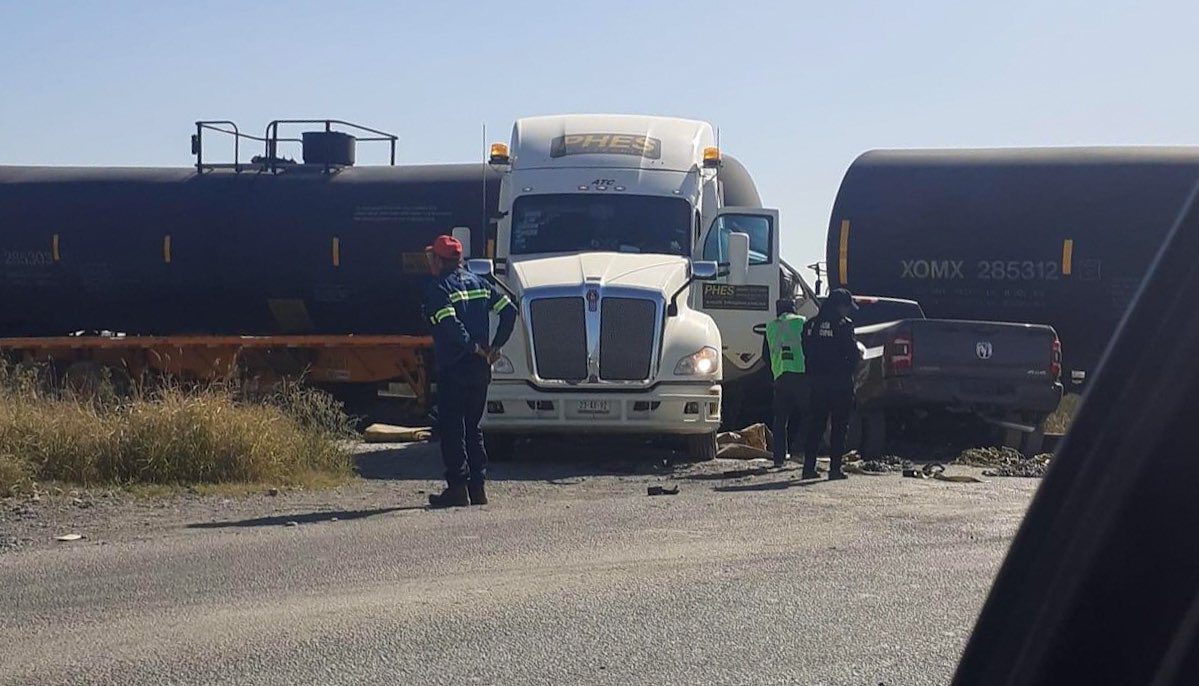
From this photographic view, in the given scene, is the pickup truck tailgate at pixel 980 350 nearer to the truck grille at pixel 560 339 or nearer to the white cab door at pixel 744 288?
the white cab door at pixel 744 288

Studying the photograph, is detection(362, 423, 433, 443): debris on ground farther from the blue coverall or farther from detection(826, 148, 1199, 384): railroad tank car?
the blue coverall

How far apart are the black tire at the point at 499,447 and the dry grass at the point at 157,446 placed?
5.61 feet

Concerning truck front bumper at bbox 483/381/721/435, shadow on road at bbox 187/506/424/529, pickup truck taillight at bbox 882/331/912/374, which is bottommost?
shadow on road at bbox 187/506/424/529

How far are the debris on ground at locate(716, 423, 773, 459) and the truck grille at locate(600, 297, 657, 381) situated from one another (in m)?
1.48

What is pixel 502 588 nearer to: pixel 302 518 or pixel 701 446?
pixel 302 518

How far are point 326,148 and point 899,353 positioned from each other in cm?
942

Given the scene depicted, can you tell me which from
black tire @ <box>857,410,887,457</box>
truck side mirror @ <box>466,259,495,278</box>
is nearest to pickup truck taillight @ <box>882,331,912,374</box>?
black tire @ <box>857,410,887,457</box>

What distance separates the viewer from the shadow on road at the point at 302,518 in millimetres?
9414

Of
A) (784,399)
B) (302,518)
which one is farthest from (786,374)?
(302,518)

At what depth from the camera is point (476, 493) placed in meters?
10.3

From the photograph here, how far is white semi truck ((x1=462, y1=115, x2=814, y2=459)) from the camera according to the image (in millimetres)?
13070

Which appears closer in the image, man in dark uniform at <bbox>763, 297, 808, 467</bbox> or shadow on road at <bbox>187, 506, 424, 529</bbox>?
shadow on road at <bbox>187, 506, 424, 529</bbox>

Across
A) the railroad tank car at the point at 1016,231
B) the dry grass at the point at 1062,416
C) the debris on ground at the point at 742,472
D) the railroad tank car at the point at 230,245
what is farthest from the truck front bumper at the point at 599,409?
the dry grass at the point at 1062,416

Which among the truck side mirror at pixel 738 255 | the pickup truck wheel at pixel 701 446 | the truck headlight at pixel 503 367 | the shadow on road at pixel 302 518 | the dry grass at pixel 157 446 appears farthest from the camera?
the truck side mirror at pixel 738 255
